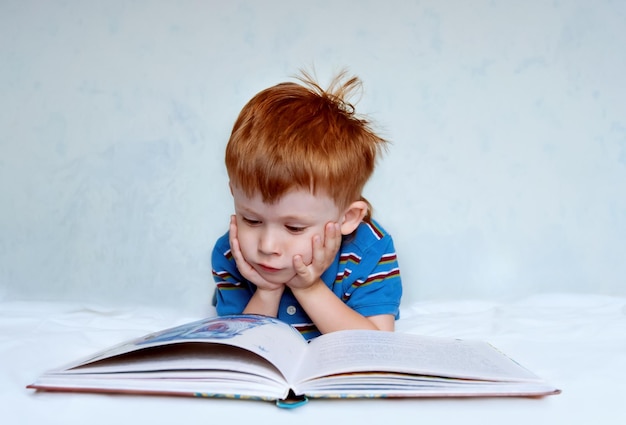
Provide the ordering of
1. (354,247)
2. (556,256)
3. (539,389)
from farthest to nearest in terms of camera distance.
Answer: (556,256)
(354,247)
(539,389)

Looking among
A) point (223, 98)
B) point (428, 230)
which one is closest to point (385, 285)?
point (428, 230)

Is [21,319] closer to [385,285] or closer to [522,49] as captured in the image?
[385,285]

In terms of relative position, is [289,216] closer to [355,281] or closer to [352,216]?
[352,216]

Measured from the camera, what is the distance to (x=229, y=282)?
1.52 m

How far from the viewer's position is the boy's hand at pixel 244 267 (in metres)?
1.31

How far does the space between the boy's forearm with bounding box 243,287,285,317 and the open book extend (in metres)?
0.39

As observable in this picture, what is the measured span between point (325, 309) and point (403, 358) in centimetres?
44

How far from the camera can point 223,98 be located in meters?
1.85

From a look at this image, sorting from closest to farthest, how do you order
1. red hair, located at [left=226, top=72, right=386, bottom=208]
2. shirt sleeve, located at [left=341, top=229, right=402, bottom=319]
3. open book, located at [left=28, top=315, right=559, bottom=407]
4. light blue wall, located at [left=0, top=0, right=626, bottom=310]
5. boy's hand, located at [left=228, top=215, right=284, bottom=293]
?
open book, located at [left=28, top=315, right=559, bottom=407] < red hair, located at [left=226, top=72, right=386, bottom=208] < boy's hand, located at [left=228, top=215, right=284, bottom=293] < shirt sleeve, located at [left=341, top=229, right=402, bottom=319] < light blue wall, located at [left=0, top=0, right=626, bottom=310]

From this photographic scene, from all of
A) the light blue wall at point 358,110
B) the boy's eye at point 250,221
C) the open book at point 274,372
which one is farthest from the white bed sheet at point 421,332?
the boy's eye at point 250,221

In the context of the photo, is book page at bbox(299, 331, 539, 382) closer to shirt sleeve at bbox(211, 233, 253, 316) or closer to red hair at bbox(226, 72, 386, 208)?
red hair at bbox(226, 72, 386, 208)

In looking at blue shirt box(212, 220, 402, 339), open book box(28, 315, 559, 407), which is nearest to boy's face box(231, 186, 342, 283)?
blue shirt box(212, 220, 402, 339)

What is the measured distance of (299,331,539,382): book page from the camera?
0.87 meters

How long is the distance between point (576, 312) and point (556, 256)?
0.25 meters
